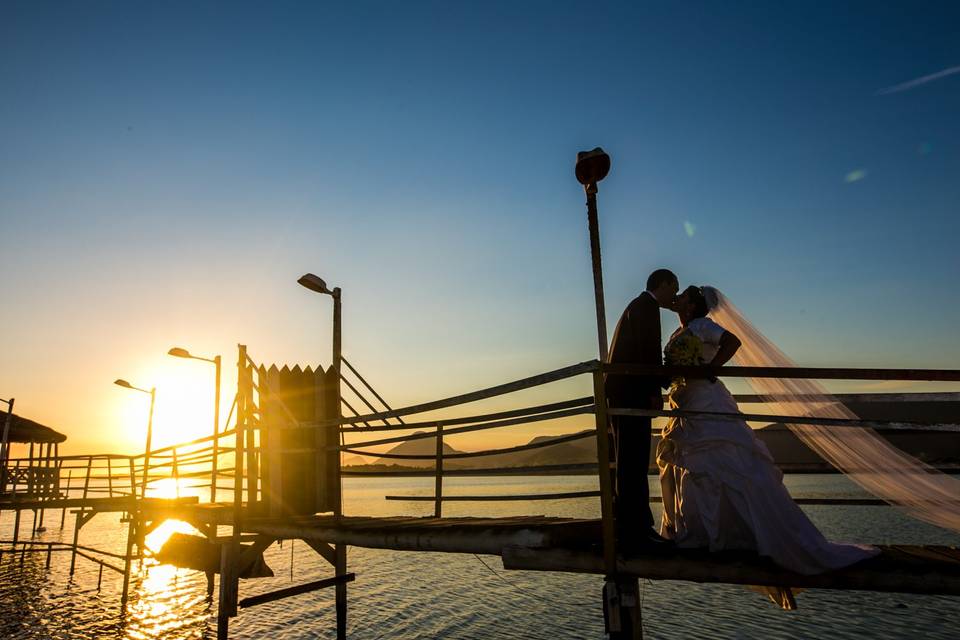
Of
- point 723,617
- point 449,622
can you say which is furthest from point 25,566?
point 723,617

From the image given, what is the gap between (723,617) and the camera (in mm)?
17375

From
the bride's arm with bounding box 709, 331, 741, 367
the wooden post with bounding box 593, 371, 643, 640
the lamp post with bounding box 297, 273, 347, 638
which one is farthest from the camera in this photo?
the lamp post with bounding box 297, 273, 347, 638

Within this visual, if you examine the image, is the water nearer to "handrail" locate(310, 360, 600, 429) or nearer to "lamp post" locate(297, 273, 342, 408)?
"lamp post" locate(297, 273, 342, 408)

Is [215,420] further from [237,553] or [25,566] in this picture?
[25,566]

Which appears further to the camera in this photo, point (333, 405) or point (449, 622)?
point (449, 622)

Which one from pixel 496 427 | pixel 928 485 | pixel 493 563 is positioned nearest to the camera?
pixel 928 485

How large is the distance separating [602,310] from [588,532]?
2252 mm

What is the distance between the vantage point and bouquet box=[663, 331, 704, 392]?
16.7 feet

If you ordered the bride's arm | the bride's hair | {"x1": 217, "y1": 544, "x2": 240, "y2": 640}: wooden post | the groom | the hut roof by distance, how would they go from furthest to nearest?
1. the hut roof
2. {"x1": 217, "y1": 544, "x2": 240, "y2": 640}: wooden post
3. the bride's hair
4. the bride's arm
5. the groom

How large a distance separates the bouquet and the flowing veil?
2.87 ft

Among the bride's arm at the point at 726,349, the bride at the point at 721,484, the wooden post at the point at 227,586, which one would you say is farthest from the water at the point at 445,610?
the bride's arm at the point at 726,349

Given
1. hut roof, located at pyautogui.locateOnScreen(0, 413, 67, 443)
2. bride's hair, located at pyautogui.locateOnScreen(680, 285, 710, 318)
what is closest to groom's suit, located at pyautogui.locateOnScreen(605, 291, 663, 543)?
bride's hair, located at pyautogui.locateOnScreen(680, 285, 710, 318)

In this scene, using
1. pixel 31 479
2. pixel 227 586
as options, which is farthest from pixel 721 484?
pixel 31 479

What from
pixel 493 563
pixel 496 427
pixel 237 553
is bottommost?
pixel 493 563
